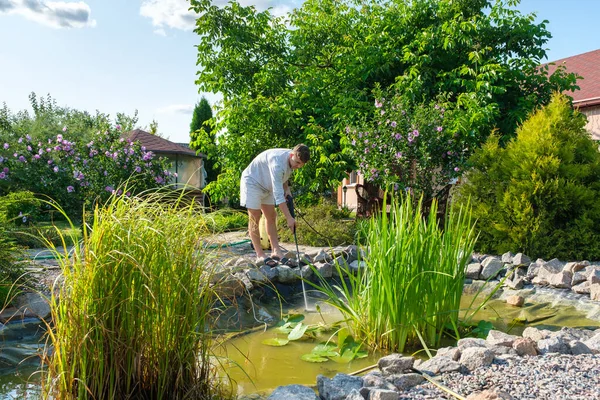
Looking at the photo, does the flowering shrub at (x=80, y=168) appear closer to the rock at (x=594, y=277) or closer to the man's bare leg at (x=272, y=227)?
the man's bare leg at (x=272, y=227)

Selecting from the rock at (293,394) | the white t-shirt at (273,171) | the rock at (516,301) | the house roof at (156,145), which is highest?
the house roof at (156,145)

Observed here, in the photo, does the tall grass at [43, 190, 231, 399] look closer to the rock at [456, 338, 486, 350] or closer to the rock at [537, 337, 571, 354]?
the rock at [456, 338, 486, 350]

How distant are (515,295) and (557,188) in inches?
76.3

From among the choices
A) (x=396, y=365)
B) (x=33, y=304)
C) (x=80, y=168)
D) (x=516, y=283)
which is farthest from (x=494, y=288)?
(x=80, y=168)

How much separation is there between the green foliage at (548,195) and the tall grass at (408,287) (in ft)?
10.4

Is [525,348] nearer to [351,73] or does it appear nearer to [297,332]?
[297,332]

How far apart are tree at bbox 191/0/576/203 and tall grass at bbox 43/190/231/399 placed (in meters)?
6.93

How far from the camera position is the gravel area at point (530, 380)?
230 cm

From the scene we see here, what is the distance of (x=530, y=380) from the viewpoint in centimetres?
245

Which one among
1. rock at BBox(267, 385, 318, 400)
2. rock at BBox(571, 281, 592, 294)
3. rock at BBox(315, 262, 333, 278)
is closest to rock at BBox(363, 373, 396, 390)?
rock at BBox(267, 385, 318, 400)

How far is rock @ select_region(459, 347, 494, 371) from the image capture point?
267 cm

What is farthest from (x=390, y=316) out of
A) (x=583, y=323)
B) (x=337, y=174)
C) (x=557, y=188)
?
(x=337, y=174)

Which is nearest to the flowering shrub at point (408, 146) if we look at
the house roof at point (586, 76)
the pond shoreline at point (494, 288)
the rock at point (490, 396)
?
the pond shoreline at point (494, 288)

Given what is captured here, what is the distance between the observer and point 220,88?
1037 cm
